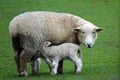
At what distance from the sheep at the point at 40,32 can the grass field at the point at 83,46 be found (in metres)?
0.57

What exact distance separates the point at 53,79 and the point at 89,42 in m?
1.52

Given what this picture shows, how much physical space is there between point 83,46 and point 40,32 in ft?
18.7

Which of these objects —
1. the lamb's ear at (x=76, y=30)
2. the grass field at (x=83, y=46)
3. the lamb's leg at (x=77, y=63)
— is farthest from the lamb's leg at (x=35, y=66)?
the lamb's ear at (x=76, y=30)

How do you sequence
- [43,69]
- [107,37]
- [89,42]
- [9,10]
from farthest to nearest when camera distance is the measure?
[9,10], [107,37], [43,69], [89,42]

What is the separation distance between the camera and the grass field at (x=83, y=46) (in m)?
14.4

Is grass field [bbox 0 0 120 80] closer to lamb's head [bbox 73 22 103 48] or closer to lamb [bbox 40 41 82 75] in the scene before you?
lamb [bbox 40 41 82 75]

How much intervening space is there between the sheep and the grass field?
0.57 metres

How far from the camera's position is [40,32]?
1417 centimetres

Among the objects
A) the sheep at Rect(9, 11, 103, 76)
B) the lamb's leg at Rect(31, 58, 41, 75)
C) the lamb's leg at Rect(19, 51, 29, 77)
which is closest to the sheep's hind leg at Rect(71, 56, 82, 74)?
the sheep at Rect(9, 11, 103, 76)

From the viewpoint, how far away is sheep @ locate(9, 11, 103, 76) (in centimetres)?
1399

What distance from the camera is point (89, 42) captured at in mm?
14445

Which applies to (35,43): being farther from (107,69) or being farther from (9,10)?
(9,10)

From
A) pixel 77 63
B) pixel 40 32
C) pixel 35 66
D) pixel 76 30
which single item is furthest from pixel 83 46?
pixel 40 32

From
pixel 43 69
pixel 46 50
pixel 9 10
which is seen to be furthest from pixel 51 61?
pixel 9 10
